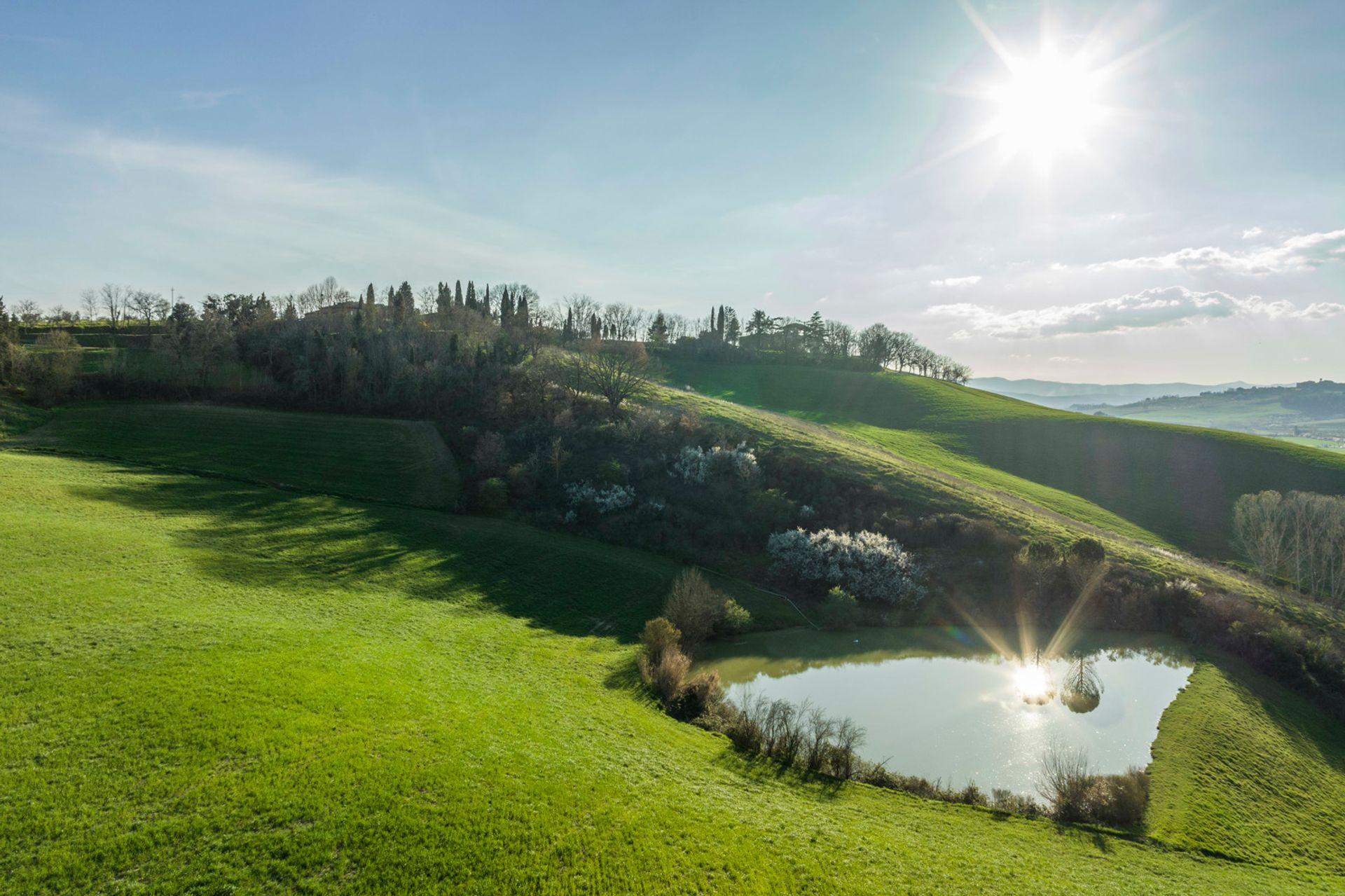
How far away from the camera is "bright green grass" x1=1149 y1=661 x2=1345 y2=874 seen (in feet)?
64.0

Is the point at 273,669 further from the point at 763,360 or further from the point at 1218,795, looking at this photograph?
the point at 763,360

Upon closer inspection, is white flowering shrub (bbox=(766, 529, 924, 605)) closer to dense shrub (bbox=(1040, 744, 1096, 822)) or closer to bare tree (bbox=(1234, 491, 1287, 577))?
dense shrub (bbox=(1040, 744, 1096, 822))

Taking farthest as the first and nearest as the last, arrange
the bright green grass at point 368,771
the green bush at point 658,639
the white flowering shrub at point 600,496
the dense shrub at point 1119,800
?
the white flowering shrub at point 600,496 < the green bush at point 658,639 < the dense shrub at point 1119,800 < the bright green grass at point 368,771

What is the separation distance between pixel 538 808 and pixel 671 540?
3341 centimetres

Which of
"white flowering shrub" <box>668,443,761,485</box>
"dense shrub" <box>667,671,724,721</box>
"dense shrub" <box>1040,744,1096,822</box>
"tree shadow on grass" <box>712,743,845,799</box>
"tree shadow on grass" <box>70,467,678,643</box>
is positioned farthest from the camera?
"white flowering shrub" <box>668,443,761,485</box>

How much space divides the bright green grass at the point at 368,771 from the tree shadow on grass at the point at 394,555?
52.5 inches

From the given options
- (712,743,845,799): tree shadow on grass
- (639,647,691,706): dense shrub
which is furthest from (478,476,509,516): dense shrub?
(712,743,845,799): tree shadow on grass

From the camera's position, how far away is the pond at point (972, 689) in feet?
78.5

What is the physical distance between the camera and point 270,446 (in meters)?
52.1

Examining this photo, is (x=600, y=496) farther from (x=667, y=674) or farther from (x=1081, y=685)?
(x=1081, y=685)

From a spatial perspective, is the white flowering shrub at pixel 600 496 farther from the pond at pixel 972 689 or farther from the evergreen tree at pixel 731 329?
the evergreen tree at pixel 731 329

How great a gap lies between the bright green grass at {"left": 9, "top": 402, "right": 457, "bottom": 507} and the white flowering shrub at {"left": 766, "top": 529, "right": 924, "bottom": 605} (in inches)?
1215

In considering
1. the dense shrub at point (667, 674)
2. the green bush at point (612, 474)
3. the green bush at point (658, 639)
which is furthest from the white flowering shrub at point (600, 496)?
the dense shrub at point (667, 674)

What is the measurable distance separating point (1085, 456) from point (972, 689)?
5839 centimetres
